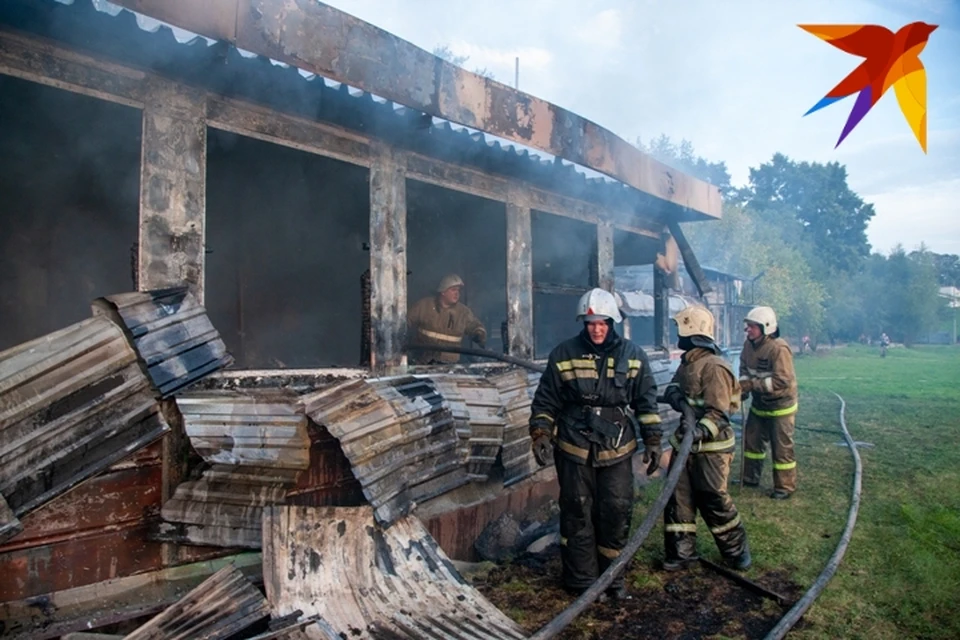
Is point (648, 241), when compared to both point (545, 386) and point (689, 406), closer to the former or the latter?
point (689, 406)

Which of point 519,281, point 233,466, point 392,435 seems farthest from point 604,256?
point 233,466

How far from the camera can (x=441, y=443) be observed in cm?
455

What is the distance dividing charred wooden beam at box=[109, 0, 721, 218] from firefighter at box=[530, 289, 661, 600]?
7.64 ft

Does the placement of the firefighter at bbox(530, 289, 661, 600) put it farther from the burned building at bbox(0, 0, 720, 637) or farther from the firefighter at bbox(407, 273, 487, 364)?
the firefighter at bbox(407, 273, 487, 364)

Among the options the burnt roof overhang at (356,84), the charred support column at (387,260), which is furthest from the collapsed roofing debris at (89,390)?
the charred support column at (387,260)

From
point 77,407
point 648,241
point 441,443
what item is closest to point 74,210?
point 77,407

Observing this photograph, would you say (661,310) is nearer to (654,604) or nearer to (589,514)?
(589,514)

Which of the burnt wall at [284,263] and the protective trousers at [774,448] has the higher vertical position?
the burnt wall at [284,263]

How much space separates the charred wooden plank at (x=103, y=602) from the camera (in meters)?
3.16

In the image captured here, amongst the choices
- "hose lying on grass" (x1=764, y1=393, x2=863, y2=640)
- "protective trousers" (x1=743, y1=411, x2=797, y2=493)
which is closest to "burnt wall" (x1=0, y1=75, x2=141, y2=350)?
"hose lying on grass" (x1=764, y1=393, x2=863, y2=640)

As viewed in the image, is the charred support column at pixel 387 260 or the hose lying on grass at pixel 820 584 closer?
the hose lying on grass at pixel 820 584

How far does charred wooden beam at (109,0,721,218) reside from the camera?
388 cm

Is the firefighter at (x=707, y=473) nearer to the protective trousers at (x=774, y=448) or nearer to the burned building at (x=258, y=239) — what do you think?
the burned building at (x=258, y=239)

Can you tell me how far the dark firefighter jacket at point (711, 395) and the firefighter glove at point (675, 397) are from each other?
0.05 metres
